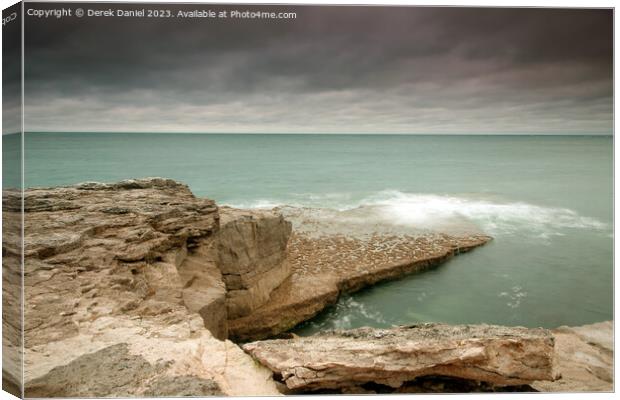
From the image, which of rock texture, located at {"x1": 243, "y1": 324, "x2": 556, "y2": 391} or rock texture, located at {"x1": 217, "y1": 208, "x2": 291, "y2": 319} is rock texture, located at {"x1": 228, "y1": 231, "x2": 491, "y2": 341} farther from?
rock texture, located at {"x1": 243, "y1": 324, "x2": 556, "y2": 391}

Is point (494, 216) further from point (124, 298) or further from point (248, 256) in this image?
point (124, 298)

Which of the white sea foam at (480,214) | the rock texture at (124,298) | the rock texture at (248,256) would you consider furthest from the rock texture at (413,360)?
the white sea foam at (480,214)

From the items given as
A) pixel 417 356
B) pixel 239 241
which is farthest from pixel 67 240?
pixel 417 356

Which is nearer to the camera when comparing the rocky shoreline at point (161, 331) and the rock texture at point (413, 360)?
the rocky shoreline at point (161, 331)

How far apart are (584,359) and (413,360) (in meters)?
3.31

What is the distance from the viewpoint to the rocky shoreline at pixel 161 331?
14.4 ft

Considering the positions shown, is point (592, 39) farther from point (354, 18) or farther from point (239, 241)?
point (239, 241)

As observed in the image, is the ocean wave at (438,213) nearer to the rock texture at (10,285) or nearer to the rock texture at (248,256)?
the rock texture at (248,256)

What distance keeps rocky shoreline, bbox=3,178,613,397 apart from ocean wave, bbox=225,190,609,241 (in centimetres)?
562

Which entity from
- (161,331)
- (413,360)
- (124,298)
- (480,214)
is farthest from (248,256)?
(480,214)

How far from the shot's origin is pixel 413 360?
15.3 feet

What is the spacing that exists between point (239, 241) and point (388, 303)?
3.78 m

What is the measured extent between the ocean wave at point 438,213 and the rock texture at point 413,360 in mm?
A: 6424

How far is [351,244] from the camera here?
41.5ft
